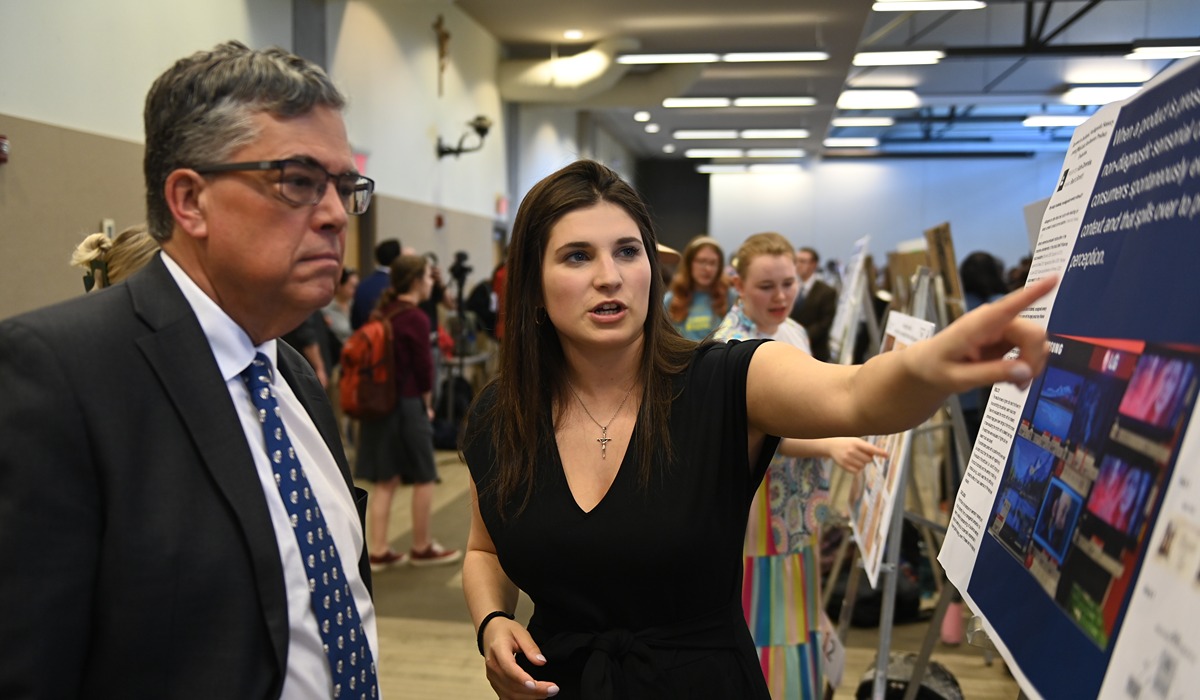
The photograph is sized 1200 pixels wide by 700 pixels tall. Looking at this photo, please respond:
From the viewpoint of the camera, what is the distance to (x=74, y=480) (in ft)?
3.16

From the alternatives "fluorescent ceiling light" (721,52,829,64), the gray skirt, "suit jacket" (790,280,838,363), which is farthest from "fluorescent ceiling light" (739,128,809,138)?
the gray skirt

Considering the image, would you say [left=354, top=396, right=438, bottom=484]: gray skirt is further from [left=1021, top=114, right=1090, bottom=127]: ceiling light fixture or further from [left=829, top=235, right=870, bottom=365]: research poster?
[left=1021, top=114, right=1090, bottom=127]: ceiling light fixture

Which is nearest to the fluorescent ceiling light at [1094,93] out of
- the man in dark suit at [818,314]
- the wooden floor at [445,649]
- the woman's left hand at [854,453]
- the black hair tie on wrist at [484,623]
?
the man in dark suit at [818,314]

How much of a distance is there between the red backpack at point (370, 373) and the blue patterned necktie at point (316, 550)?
3.64 m

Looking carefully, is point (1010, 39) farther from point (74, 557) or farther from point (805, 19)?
point (74, 557)

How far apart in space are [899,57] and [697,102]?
3992mm

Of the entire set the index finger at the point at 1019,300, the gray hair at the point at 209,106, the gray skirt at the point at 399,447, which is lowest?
the gray skirt at the point at 399,447

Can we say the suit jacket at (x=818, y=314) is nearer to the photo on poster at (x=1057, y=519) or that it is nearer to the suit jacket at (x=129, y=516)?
the photo on poster at (x=1057, y=519)

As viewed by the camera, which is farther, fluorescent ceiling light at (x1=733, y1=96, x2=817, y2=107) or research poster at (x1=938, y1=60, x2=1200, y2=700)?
fluorescent ceiling light at (x1=733, y1=96, x2=817, y2=107)

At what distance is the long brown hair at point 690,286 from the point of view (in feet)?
16.3

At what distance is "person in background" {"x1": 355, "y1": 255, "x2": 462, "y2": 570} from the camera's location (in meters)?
4.88

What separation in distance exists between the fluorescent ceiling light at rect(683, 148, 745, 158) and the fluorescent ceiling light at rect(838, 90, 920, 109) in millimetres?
4903

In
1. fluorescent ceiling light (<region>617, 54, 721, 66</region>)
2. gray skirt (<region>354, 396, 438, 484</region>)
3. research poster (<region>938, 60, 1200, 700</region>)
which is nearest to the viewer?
research poster (<region>938, 60, 1200, 700</region>)

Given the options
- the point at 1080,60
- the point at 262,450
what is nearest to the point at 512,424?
the point at 262,450
